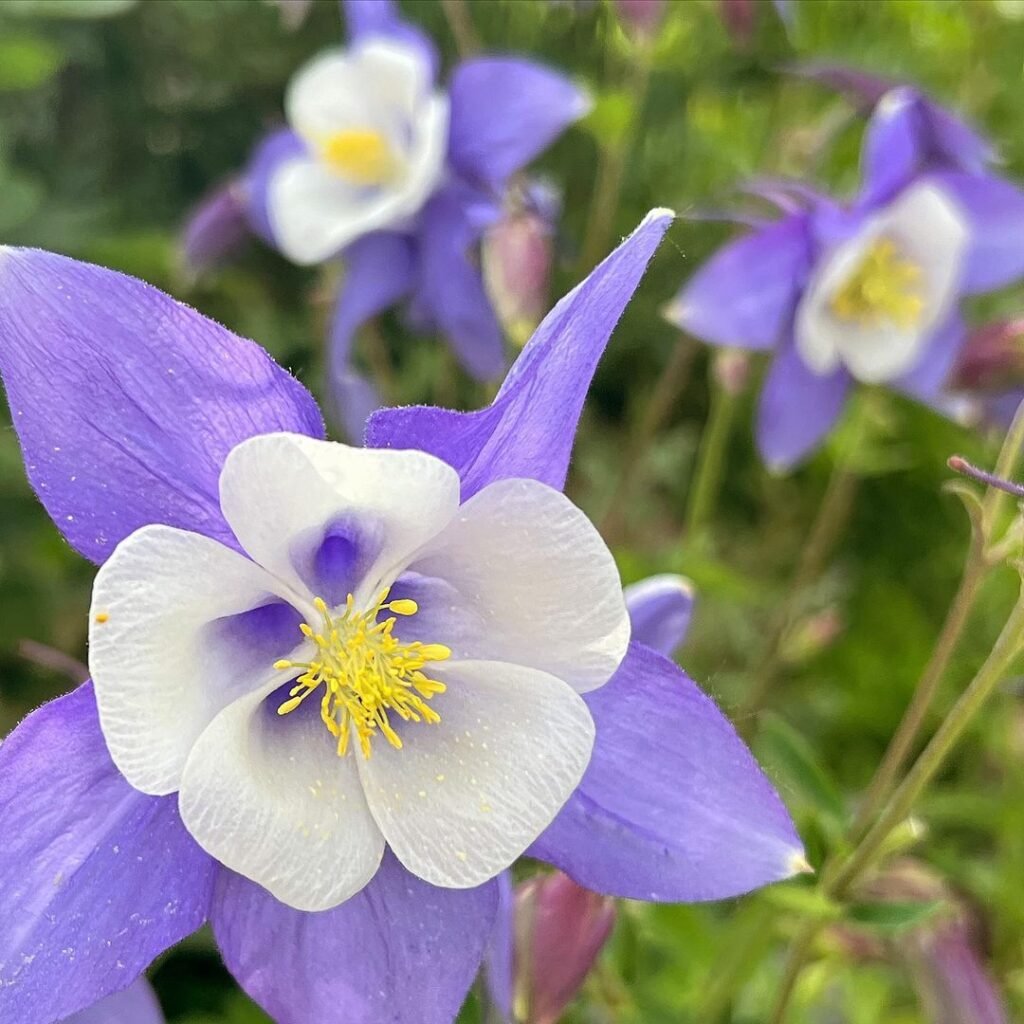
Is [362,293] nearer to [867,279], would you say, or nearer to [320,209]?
[320,209]

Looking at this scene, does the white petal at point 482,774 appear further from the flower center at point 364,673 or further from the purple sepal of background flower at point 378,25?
the purple sepal of background flower at point 378,25

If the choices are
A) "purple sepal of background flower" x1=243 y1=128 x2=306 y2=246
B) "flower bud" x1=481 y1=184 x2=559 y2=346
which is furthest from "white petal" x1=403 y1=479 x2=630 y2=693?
"purple sepal of background flower" x1=243 y1=128 x2=306 y2=246

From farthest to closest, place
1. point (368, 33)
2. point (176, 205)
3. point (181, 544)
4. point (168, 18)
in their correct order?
point (176, 205), point (168, 18), point (368, 33), point (181, 544)

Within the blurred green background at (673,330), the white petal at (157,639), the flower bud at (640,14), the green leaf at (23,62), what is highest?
the flower bud at (640,14)

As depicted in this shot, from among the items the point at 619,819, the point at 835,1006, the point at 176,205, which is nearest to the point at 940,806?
the point at 835,1006

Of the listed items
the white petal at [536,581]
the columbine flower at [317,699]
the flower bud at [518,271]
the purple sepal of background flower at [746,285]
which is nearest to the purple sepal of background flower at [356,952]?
the columbine flower at [317,699]

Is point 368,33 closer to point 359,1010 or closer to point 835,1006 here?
point 359,1010
